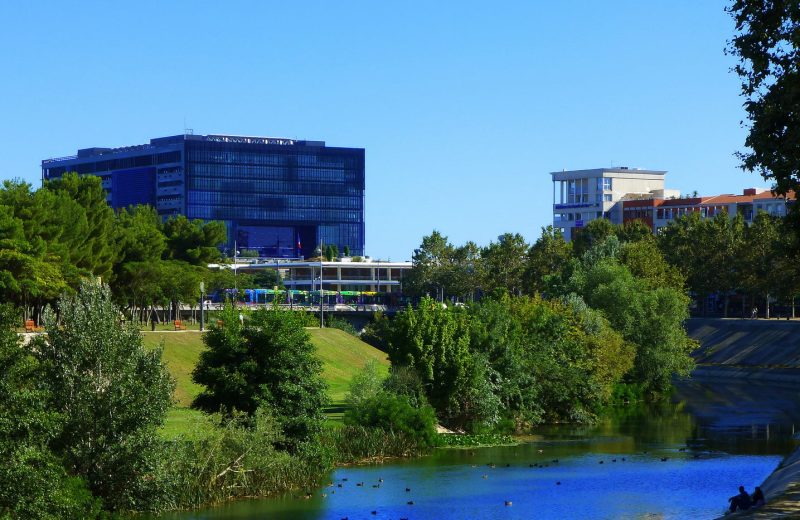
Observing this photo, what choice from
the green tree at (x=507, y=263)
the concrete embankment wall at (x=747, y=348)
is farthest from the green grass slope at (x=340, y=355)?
the green tree at (x=507, y=263)

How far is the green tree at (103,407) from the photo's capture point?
157 ft

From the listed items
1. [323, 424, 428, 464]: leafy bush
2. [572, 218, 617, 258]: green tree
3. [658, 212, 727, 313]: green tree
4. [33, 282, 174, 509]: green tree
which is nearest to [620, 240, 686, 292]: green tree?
[658, 212, 727, 313]: green tree

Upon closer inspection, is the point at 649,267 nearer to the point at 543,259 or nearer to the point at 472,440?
the point at 543,259

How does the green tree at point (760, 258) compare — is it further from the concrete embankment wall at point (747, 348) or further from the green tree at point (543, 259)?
the green tree at point (543, 259)

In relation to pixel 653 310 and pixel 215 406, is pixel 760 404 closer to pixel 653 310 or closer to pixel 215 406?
pixel 653 310

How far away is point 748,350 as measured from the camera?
151375mm

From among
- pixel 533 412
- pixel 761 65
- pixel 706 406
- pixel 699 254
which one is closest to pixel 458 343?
pixel 533 412

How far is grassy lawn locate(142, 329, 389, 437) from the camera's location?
219 ft

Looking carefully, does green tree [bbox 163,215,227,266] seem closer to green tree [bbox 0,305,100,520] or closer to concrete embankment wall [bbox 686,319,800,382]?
concrete embankment wall [bbox 686,319,800,382]

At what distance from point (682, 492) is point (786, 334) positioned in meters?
97.9

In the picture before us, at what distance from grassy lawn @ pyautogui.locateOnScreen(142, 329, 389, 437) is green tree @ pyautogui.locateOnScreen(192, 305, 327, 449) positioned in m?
2.06

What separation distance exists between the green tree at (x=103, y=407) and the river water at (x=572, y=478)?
457 centimetres

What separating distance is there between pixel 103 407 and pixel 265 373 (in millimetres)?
14019

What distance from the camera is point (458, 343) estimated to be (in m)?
81.4
